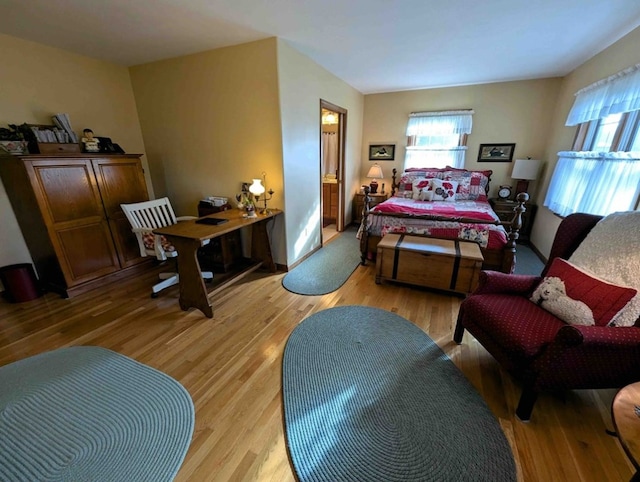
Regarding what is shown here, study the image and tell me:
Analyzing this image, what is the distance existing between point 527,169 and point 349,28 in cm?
347

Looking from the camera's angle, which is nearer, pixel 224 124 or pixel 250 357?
pixel 250 357

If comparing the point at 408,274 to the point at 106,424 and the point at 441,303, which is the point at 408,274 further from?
the point at 106,424

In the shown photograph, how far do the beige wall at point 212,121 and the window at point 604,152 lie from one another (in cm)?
323

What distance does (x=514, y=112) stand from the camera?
4152mm

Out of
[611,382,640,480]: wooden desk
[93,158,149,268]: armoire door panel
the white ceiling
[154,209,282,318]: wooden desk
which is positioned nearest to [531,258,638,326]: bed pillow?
[611,382,640,480]: wooden desk

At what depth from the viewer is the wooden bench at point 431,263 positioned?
2537 millimetres

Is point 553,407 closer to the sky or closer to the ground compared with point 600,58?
closer to the ground

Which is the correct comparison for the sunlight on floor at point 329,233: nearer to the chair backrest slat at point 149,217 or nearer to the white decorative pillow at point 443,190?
the white decorative pillow at point 443,190

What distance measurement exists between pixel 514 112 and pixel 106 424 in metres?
5.94

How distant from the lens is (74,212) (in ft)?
8.62

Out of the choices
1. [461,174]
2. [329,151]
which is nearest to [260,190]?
[329,151]

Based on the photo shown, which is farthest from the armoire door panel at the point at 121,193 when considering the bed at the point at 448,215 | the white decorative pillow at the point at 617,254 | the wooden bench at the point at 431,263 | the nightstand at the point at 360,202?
the white decorative pillow at the point at 617,254

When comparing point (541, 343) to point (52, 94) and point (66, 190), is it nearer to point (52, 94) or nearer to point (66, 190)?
point (66, 190)

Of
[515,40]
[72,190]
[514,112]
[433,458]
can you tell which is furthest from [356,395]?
[514,112]
